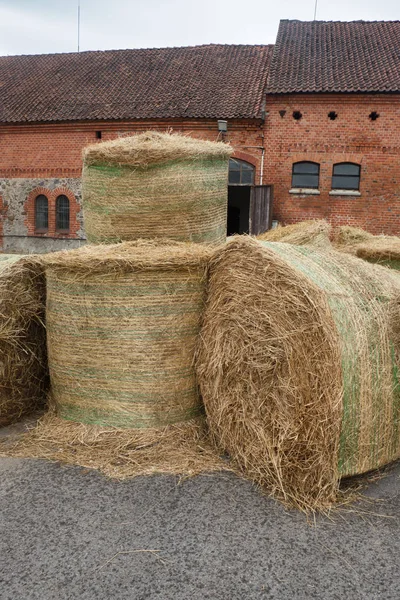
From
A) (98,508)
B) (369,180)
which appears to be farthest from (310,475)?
(369,180)

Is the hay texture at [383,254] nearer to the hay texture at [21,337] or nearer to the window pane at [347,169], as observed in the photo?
the hay texture at [21,337]

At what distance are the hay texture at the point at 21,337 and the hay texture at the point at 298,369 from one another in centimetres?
152

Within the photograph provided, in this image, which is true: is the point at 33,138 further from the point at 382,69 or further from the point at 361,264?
the point at 361,264

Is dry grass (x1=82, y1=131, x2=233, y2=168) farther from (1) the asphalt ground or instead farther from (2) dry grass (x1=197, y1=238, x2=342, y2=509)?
(1) the asphalt ground

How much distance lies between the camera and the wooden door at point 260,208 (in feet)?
58.6

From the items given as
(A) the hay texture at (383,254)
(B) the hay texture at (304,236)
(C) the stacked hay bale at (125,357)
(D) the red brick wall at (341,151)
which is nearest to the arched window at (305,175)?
A: (D) the red brick wall at (341,151)

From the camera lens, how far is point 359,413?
3.64 m

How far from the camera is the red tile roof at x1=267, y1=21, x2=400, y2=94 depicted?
59.7ft

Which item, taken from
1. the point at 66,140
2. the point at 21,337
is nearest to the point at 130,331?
the point at 21,337

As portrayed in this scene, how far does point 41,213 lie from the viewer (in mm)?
22469

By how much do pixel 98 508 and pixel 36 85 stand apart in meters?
22.9

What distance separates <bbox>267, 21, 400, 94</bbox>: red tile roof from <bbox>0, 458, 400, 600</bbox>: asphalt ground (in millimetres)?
16543

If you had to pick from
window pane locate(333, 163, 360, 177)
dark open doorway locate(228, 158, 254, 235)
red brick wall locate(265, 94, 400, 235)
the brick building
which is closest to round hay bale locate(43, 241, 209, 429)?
the brick building

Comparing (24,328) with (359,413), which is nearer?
(359,413)
